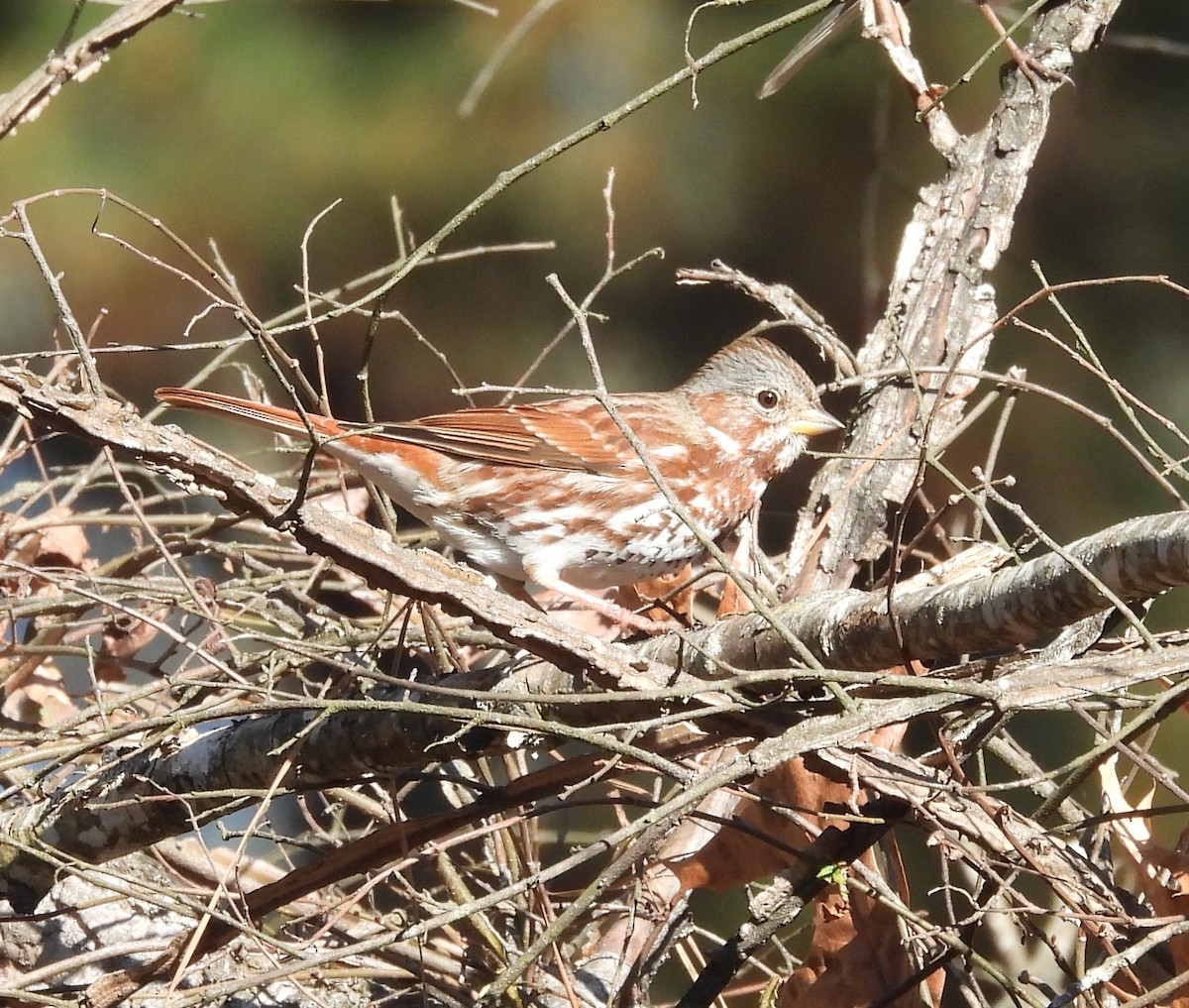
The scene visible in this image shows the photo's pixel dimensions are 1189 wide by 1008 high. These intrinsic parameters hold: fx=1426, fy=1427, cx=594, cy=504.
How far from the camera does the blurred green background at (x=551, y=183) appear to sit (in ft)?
18.2

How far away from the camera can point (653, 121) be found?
6141mm

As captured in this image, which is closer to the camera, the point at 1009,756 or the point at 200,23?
the point at 1009,756

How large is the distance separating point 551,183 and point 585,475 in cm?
268

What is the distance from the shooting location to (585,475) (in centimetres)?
362

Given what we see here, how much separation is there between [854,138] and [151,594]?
13.4 feet

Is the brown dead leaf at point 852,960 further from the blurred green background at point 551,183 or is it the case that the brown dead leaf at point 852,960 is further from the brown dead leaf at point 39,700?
the blurred green background at point 551,183

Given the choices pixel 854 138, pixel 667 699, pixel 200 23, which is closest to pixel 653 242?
pixel 854 138

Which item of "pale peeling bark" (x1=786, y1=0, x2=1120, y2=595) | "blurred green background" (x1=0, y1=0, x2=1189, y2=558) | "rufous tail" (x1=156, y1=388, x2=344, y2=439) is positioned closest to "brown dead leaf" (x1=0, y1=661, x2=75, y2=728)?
"rufous tail" (x1=156, y1=388, x2=344, y2=439)

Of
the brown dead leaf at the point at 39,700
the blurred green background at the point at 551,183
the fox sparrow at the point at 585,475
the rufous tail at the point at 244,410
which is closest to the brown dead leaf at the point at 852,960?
the fox sparrow at the point at 585,475

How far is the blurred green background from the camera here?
18.2 feet

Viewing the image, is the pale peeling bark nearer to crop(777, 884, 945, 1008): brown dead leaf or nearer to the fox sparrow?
the fox sparrow

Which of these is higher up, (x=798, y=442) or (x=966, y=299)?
(x=966, y=299)

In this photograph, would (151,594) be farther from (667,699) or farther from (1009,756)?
(1009,756)

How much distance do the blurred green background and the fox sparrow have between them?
6.00 ft
